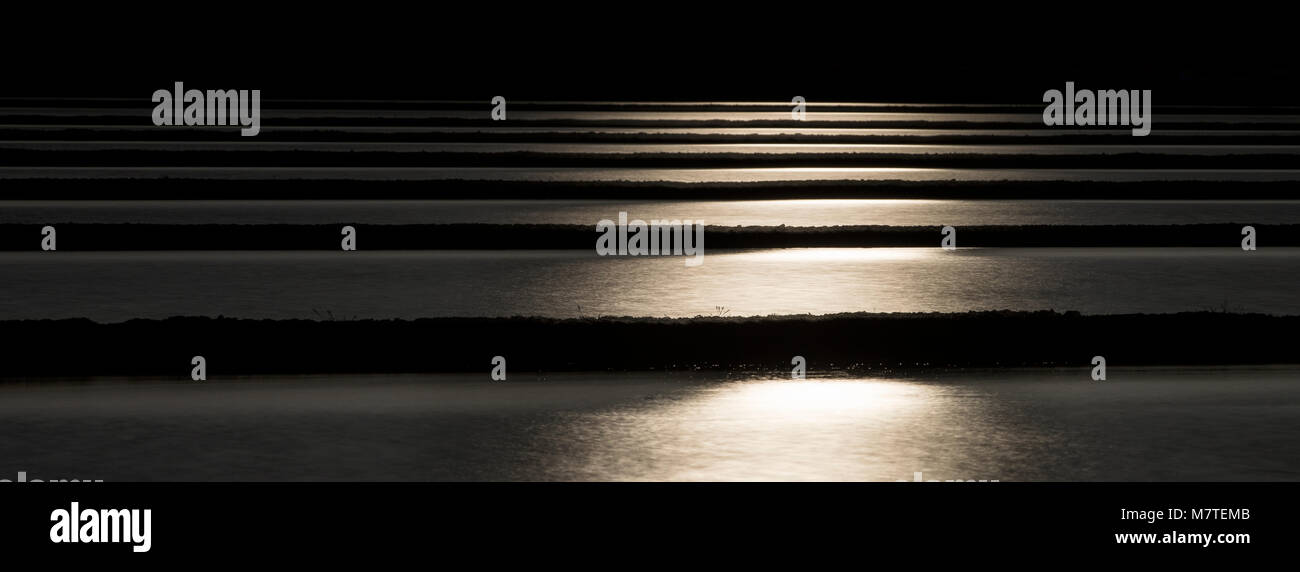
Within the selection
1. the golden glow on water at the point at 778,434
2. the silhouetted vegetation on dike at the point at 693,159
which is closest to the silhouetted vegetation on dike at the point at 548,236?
the golden glow on water at the point at 778,434

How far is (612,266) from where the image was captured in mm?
2570

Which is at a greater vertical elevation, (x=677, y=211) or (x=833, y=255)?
(x=677, y=211)

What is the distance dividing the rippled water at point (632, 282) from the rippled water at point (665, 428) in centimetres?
25

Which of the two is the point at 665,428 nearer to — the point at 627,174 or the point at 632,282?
the point at 632,282

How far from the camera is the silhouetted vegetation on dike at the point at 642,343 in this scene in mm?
1843

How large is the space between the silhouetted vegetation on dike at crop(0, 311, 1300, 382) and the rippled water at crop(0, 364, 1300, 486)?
0.04 meters

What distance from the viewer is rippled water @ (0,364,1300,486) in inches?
57.2

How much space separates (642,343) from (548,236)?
3.17 ft

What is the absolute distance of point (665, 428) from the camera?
5.23 feet

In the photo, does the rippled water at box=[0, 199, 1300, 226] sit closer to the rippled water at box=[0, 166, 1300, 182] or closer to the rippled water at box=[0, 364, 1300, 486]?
the rippled water at box=[0, 166, 1300, 182]

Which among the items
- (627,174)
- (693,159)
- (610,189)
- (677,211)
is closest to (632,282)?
(677,211)

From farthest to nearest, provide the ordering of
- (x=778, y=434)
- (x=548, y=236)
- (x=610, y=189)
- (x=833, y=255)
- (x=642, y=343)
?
(x=610, y=189) < (x=548, y=236) < (x=833, y=255) < (x=642, y=343) < (x=778, y=434)

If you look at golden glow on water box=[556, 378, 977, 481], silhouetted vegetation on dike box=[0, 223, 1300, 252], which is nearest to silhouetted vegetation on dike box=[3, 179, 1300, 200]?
silhouetted vegetation on dike box=[0, 223, 1300, 252]
